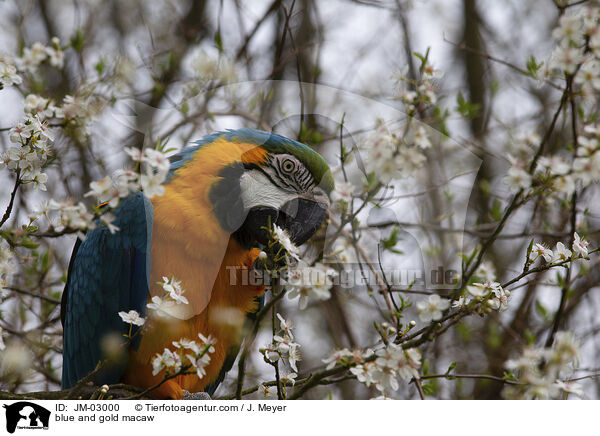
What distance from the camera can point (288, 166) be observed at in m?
1.91

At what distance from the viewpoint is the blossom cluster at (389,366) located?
1.19m

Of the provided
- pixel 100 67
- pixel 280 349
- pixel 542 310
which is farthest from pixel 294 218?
pixel 542 310

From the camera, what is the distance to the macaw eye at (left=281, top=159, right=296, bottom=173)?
1.90m

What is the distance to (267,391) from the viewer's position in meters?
1.61

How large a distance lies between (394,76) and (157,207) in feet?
3.14

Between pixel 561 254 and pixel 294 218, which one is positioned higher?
pixel 294 218

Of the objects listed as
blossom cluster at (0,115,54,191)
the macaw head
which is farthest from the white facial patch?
blossom cluster at (0,115,54,191)

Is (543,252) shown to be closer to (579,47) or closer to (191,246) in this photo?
(579,47)

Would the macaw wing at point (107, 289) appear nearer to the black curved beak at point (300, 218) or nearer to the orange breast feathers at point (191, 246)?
the orange breast feathers at point (191, 246)

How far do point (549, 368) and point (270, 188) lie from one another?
107 cm

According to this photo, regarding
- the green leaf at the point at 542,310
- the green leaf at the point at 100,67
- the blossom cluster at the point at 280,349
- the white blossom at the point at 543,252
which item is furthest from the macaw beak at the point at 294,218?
the green leaf at the point at 542,310

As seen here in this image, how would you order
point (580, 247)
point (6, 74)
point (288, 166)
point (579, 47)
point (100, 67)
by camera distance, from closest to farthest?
point (579, 47) → point (580, 247) → point (6, 74) → point (288, 166) → point (100, 67)

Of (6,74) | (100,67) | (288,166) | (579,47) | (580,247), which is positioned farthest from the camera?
(100,67)
